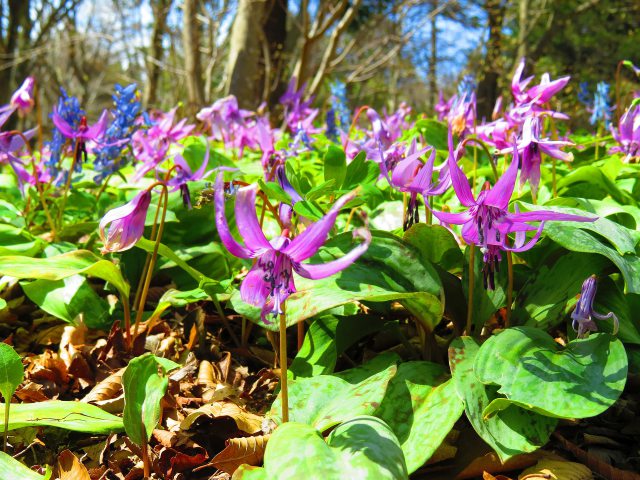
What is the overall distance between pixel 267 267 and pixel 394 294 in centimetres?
32

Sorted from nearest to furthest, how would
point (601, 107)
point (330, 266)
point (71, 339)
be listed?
point (330, 266) → point (71, 339) → point (601, 107)

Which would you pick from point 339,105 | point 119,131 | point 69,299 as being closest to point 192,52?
point 339,105

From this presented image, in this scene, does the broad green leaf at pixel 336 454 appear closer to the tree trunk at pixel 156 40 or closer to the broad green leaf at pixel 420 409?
the broad green leaf at pixel 420 409

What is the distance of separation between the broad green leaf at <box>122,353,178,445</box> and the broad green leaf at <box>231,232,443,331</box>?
0.25 meters

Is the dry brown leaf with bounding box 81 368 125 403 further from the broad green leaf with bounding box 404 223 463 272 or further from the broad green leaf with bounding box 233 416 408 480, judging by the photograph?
the broad green leaf with bounding box 404 223 463 272

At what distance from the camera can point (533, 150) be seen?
1.67m

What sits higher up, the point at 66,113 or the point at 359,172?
the point at 66,113

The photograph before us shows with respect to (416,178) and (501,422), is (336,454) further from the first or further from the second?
(416,178)

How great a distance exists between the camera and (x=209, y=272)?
6.93 feet

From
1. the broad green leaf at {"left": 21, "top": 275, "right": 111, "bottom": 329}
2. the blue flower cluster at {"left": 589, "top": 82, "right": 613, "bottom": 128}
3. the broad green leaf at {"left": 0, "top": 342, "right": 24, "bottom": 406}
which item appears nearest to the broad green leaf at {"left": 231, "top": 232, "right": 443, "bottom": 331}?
the broad green leaf at {"left": 0, "top": 342, "right": 24, "bottom": 406}

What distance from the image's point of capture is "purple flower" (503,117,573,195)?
1.63 metres

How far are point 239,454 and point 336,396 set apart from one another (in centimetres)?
24

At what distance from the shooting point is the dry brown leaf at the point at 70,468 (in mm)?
1286

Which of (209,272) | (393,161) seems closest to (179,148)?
(209,272)
